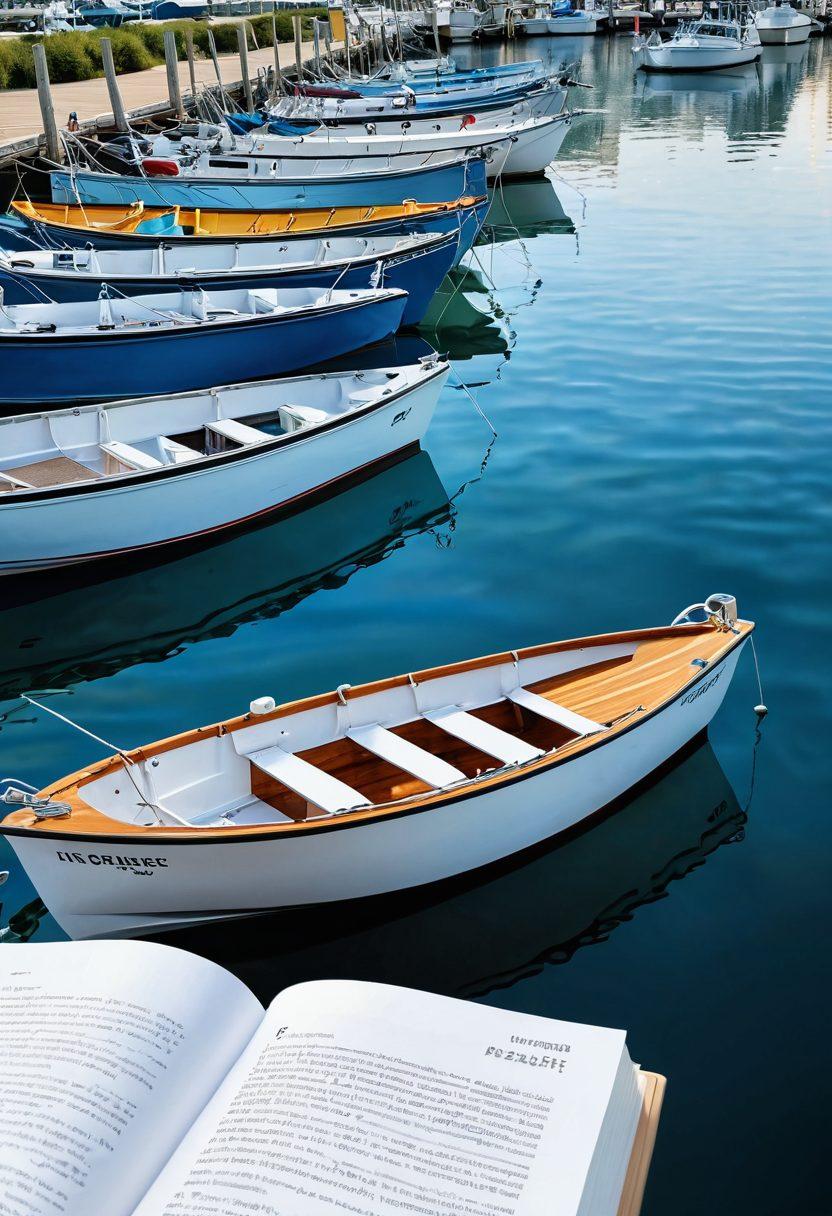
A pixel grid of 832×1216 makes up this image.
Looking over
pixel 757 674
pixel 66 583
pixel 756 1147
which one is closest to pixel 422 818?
pixel 756 1147

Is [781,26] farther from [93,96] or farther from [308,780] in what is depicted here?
[308,780]

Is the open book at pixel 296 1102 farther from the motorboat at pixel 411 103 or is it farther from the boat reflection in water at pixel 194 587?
the motorboat at pixel 411 103

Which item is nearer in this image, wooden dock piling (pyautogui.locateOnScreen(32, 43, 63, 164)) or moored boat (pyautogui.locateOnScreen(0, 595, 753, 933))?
moored boat (pyautogui.locateOnScreen(0, 595, 753, 933))

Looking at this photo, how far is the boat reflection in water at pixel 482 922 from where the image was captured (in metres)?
5.68

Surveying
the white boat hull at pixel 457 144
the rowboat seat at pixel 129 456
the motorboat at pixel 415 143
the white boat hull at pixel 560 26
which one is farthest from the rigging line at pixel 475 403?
the white boat hull at pixel 560 26

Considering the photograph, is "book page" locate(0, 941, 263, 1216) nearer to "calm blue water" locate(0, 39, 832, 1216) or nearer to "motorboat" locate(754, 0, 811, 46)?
"calm blue water" locate(0, 39, 832, 1216)

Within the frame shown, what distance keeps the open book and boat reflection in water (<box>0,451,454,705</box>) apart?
17.6 ft

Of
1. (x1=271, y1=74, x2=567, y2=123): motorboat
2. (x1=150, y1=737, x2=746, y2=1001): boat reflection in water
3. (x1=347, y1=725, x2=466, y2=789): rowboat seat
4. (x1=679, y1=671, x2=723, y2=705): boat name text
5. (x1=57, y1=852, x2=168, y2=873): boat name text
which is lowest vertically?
(x1=150, y1=737, x2=746, y2=1001): boat reflection in water

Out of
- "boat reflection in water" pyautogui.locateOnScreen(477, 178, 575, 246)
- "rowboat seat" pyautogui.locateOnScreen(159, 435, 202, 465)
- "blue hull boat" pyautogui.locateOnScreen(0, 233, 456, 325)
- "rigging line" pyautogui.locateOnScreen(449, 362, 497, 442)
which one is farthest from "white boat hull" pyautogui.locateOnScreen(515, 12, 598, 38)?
"rowboat seat" pyautogui.locateOnScreen(159, 435, 202, 465)

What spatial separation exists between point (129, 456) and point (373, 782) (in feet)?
16.2

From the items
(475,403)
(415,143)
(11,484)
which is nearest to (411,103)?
(415,143)

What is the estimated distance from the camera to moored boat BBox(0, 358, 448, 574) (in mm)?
9312

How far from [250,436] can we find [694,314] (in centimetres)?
881

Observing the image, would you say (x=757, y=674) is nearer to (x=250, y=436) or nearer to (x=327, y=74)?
(x=250, y=436)
